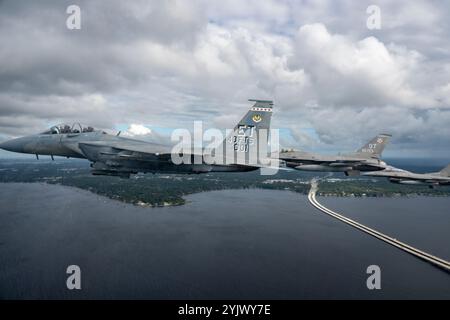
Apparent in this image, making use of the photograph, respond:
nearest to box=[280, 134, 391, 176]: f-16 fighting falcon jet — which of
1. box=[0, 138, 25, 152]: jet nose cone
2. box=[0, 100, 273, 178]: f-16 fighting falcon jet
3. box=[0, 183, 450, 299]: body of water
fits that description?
box=[0, 100, 273, 178]: f-16 fighting falcon jet

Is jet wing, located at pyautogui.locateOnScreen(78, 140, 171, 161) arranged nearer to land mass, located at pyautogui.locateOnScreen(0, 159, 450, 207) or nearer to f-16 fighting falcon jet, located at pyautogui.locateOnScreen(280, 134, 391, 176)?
f-16 fighting falcon jet, located at pyautogui.locateOnScreen(280, 134, 391, 176)

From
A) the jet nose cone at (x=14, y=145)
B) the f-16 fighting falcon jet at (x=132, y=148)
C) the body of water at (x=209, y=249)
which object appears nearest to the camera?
the f-16 fighting falcon jet at (x=132, y=148)

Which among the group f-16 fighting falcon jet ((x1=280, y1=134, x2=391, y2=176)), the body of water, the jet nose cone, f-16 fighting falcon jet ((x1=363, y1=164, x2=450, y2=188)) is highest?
the jet nose cone

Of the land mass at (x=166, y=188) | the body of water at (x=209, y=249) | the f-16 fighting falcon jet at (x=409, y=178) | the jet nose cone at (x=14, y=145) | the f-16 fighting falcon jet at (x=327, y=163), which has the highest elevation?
the jet nose cone at (x=14, y=145)

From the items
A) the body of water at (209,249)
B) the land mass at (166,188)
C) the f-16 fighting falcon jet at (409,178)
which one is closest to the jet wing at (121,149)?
the body of water at (209,249)

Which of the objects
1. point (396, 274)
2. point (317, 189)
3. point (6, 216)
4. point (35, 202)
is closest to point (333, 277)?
point (396, 274)

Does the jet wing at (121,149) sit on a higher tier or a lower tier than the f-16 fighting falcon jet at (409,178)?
higher

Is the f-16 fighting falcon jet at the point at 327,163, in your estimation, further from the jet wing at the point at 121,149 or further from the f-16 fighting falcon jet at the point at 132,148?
the jet wing at the point at 121,149
